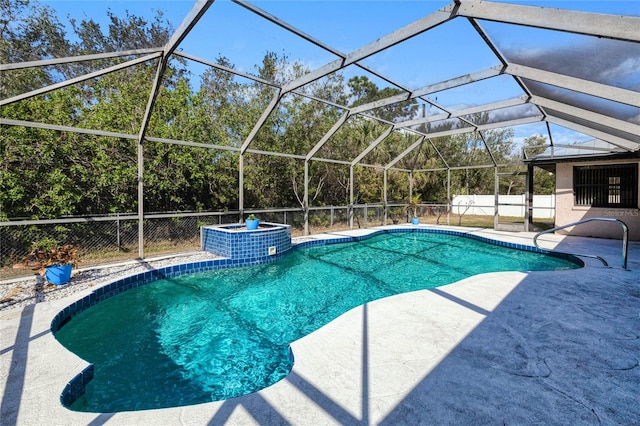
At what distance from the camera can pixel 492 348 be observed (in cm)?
248

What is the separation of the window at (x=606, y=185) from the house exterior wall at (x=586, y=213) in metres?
0.18

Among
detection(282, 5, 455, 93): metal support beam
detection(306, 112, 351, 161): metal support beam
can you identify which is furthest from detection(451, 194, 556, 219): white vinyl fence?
detection(282, 5, 455, 93): metal support beam

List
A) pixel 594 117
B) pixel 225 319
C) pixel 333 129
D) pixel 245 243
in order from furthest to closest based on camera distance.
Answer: pixel 333 129
pixel 245 243
pixel 594 117
pixel 225 319

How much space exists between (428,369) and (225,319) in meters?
2.70

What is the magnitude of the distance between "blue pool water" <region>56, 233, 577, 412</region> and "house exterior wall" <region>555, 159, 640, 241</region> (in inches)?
134

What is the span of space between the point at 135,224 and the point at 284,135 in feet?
16.6

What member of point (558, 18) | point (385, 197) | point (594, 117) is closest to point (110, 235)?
point (558, 18)

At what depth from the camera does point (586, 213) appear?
9.26 m

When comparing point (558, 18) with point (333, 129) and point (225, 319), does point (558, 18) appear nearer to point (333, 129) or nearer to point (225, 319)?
point (225, 319)

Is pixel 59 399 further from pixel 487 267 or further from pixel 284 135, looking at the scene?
pixel 284 135

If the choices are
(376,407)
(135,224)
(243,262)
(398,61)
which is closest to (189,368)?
(376,407)

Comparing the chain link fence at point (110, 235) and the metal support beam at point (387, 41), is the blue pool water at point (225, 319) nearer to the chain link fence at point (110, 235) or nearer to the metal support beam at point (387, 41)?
the chain link fence at point (110, 235)

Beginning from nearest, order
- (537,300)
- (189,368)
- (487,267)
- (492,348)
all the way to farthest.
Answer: (492,348) → (189,368) → (537,300) → (487,267)

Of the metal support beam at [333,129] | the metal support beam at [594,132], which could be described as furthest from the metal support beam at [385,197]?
the metal support beam at [594,132]
